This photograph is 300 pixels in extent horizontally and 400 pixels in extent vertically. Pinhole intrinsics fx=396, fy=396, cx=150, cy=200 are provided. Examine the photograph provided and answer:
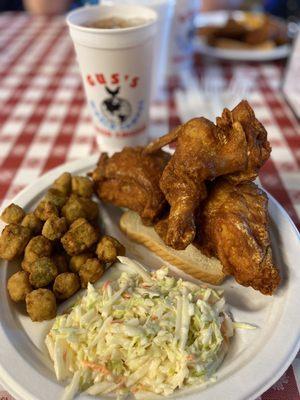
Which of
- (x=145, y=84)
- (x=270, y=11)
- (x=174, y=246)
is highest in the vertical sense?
(x=145, y=84)

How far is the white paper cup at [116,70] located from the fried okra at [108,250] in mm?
642

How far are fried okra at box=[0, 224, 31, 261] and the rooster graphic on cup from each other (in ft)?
2.23

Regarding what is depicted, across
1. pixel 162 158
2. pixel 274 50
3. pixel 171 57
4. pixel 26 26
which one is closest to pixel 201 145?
pixel 162 158

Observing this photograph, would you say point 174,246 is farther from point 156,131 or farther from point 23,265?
point 156,131

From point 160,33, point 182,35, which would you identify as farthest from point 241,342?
point 182,35

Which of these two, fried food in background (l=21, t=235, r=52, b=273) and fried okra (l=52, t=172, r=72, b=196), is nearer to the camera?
fried food in background (l=21, t=235, r=52, b=273)

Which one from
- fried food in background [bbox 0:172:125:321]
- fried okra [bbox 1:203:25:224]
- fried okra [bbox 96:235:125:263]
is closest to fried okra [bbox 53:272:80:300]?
fried food in background [bbox 0:172:125:321]

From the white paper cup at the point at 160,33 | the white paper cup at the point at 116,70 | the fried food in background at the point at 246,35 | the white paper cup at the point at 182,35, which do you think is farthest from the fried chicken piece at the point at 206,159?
the fried food in background at the point at 246,35

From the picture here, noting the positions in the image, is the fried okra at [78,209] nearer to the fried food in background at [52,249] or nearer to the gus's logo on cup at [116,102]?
the fried food in background at [52,249]

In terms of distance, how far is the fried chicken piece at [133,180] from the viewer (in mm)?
1212

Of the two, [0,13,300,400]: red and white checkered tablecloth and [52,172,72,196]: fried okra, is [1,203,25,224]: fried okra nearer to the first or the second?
[52,172,72,196]: fried okra

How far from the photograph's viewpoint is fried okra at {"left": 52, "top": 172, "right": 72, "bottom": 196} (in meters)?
1.27

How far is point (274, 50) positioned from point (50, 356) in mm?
2232

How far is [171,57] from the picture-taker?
227 cm
